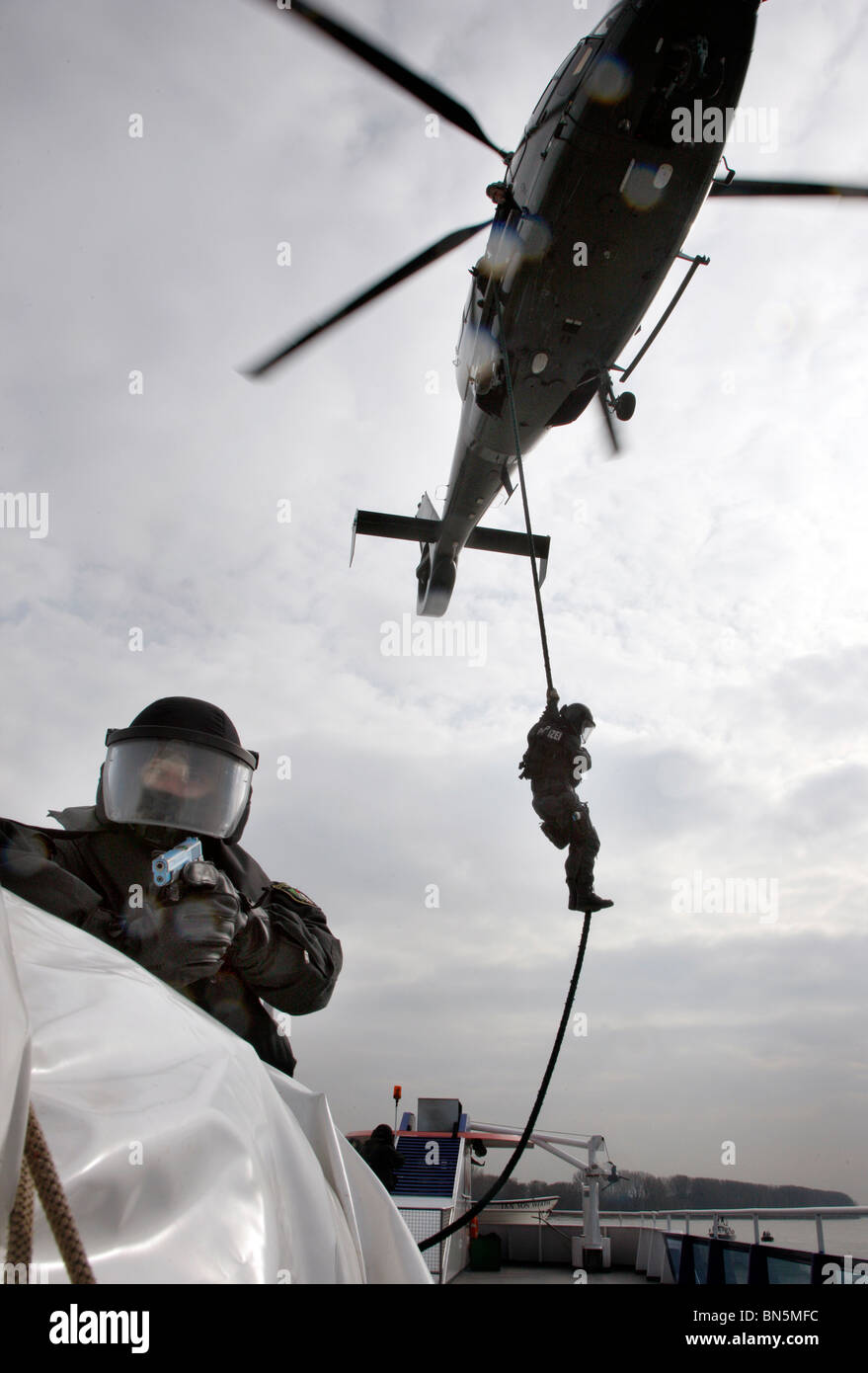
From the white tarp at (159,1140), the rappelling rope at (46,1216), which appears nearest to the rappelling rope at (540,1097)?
the white tarp at (159,1140)

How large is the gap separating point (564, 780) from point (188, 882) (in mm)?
1482

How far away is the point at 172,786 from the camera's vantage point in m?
3.07

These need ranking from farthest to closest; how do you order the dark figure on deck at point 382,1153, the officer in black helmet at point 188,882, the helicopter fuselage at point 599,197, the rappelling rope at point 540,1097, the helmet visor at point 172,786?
the dark figure on deck at point 382,1153, the helicopter fuselage at point 599,197, the helmet visor at point 172,786, the officer in black helmet at point 188,882, the rappelling rope at point 540,1097

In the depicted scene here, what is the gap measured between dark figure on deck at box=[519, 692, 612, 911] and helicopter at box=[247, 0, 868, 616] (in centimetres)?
199

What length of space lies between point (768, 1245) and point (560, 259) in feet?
31.6

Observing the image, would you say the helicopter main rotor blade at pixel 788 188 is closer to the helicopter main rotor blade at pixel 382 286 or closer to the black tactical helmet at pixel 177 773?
the helicopter main rotor blade at pixel 382 286

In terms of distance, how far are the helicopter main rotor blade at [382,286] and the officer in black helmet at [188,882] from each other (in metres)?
4.49

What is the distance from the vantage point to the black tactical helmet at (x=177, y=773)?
303 cm

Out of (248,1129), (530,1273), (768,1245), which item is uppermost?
(248,1129)

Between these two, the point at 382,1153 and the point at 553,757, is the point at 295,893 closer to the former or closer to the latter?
the point at 553,757

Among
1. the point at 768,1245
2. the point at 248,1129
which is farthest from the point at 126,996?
the point at 768,1245

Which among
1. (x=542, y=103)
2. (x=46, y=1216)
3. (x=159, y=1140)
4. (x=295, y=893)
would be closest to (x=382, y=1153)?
(x=295, y=893)
